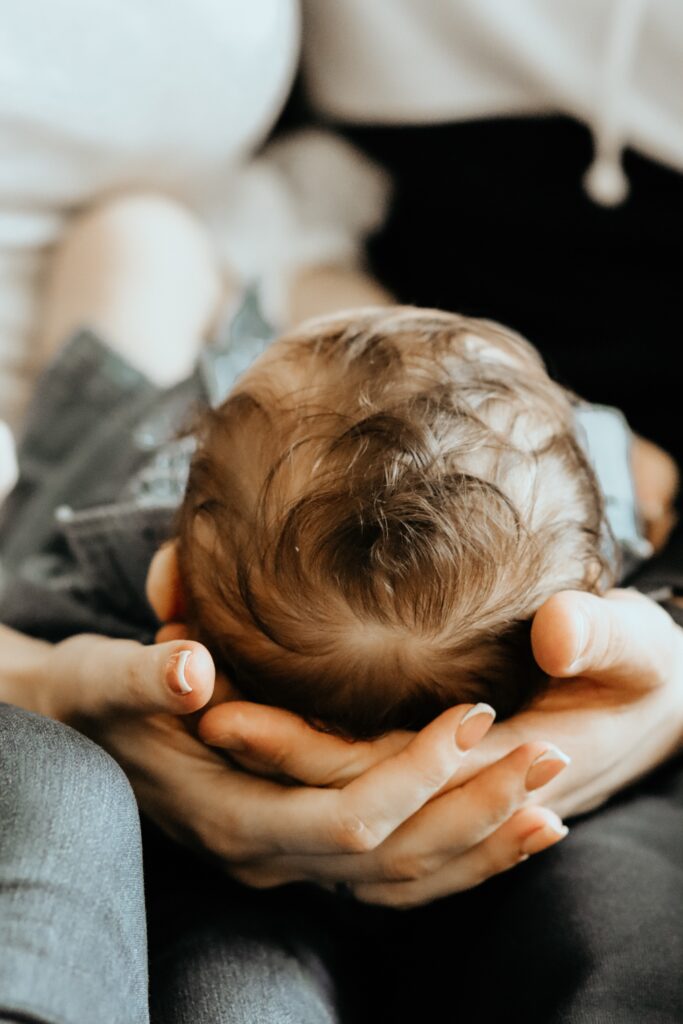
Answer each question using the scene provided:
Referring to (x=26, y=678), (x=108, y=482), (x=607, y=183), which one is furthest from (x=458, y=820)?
(x=607, y=183)

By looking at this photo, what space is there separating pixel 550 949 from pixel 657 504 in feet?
1.46

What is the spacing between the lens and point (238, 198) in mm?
1039

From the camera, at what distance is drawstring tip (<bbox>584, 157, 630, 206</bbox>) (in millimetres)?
862

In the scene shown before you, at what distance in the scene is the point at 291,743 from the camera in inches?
19.6

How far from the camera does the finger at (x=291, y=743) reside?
0.49 m

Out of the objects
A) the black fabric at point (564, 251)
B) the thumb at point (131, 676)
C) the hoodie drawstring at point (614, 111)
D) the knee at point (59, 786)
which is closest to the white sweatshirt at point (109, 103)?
the black fabric at point (564, 251)

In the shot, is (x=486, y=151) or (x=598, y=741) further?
(x=486, y=151)

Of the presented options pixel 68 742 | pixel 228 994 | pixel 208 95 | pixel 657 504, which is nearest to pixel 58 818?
pixel 68 742

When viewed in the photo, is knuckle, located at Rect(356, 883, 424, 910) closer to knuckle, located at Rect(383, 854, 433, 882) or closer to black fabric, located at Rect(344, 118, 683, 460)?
knuckle, located at Rect(383, 854, 433, 882)

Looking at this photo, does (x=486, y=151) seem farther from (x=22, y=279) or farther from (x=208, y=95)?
(x=22, y=279)

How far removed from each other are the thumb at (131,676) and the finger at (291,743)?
2 cm

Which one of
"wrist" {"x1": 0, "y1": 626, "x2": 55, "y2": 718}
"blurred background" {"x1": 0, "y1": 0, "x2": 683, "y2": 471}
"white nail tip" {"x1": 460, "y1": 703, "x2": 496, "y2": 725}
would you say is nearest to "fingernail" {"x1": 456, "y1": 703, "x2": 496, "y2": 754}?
"white nail tip" {"x1": 460, "y1": 703, "x2": 496, "y2": 725}

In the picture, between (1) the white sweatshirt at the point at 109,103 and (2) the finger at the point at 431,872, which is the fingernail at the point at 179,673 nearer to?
(2) the finger at the point at 431,872

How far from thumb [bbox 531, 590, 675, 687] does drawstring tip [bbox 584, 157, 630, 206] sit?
1.46ft
